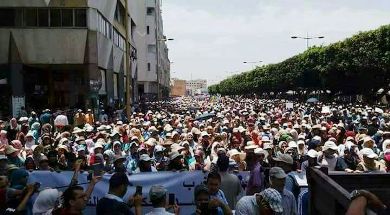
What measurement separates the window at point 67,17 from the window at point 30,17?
1.58 meters

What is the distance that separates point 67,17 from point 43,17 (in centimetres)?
141

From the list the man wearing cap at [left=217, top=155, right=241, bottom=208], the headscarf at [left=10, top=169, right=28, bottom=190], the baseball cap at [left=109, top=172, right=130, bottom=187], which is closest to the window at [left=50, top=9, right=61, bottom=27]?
the headscarf at [left=10, top=169, right=28, bottom=190]

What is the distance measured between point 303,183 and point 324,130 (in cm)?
781

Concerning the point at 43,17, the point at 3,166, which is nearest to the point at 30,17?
the point at 43,17

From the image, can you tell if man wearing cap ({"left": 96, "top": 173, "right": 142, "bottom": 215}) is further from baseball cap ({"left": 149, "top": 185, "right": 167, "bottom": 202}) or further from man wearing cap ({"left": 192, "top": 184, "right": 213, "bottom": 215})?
man wearing cap ({"left": 192, "top": 184, "right": 213, "bottom": 215})

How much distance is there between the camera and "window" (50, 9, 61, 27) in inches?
1423

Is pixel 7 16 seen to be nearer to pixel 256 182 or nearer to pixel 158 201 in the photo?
pixel 256 182

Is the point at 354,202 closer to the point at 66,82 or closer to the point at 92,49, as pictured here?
the point at 92,49

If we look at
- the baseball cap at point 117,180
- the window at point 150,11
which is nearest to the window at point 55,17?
the baseball cap at point 117,180

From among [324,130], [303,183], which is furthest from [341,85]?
[303,183]

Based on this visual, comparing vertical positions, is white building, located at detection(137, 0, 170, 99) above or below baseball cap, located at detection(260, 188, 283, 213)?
above

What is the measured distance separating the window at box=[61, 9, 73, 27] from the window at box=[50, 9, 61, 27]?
9.2 inches

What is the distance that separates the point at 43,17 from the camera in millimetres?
36094

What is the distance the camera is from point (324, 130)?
51.5 feet
